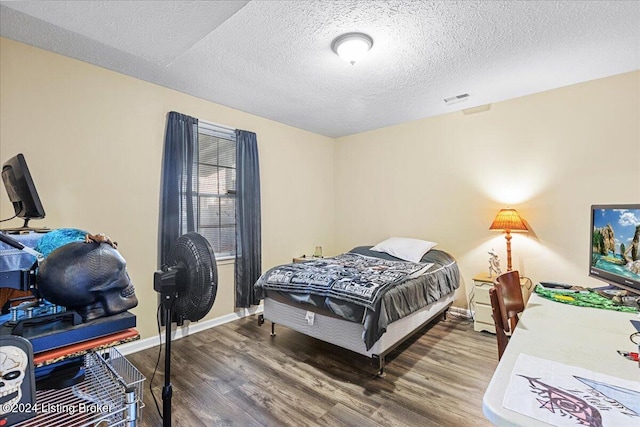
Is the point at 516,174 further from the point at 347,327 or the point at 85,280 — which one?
the point at 85,280


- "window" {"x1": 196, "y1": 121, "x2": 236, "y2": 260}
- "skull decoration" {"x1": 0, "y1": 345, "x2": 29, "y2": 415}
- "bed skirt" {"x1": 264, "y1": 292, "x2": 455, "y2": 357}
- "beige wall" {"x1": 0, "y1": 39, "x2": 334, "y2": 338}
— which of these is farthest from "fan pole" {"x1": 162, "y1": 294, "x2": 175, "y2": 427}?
"window" {"x1": 196, "y1": 121, "x2": 236, "y2": 260}

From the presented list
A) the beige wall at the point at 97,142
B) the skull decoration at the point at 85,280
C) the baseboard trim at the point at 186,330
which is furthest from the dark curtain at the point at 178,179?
the skull decoration at the point at 85,280

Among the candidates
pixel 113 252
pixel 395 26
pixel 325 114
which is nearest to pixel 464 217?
pixel 325 114

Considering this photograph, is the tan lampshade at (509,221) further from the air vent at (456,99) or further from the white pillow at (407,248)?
the air vent at (456,99)

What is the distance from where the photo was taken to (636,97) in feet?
8.76

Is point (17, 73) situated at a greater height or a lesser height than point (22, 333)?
greater

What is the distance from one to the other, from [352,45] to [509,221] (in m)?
2.37

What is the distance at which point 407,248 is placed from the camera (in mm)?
3693

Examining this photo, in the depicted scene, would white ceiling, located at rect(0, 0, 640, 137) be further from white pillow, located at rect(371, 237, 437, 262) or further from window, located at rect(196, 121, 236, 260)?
white pillow, located at rect(371, 237, 437, 262)

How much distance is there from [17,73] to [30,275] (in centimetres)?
221

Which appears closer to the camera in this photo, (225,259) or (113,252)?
(113,252)

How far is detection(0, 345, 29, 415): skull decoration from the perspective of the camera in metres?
0.66

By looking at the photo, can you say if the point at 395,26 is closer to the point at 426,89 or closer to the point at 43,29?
the point at 426,89

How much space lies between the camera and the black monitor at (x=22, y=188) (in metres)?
1.35
